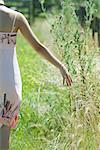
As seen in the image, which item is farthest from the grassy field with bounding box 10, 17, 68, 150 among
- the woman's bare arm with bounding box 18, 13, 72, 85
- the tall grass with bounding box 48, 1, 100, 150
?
the woman's bare arm with bounding box 18, 13, 72, 85

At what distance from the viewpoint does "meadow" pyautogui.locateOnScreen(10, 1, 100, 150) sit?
458 centimetres

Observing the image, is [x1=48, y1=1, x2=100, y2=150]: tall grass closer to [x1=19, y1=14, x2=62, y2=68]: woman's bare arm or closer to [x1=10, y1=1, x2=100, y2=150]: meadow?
[x1=10, y1=1, x2=100, y2=150]: meadow

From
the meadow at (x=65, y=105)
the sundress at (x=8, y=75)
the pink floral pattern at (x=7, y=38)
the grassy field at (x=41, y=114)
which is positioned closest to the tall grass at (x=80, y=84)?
the meadow at (x=65, y=105)

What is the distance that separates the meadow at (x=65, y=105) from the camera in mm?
4578

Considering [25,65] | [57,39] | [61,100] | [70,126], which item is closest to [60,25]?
[57,39]

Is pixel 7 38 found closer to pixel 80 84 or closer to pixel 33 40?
pixel 33 40

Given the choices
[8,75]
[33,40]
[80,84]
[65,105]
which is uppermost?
[33,40]

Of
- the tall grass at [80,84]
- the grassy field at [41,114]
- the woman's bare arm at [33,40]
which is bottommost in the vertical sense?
the grassy field at [41,114]

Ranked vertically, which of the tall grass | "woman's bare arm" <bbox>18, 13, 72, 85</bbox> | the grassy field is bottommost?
the grassy field

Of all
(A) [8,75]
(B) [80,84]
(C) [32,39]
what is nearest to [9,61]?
(A) [8,75]

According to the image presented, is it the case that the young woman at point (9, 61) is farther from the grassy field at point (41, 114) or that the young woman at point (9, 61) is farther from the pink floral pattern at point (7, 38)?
the grassy field at point (41, 114)

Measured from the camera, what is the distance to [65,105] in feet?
17.9

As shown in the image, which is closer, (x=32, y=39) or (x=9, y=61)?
(x=9, y=61)

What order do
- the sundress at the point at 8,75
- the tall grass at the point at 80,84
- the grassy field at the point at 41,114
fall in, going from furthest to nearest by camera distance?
the grassy field at the point at 41,114, the tall grass at the point at 80,84, the sundress at the point at 8,75
